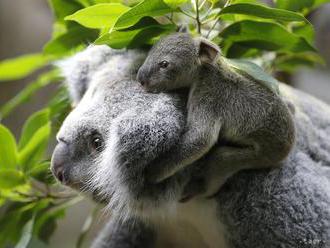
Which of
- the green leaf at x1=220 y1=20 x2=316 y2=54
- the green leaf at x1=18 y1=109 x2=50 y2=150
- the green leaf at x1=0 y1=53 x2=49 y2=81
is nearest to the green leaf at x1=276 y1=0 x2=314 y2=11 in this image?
the green leaf at x1=220 y1=20 x2=316 y2=54

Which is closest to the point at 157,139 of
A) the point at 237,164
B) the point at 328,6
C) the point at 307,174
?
the point at 237,164

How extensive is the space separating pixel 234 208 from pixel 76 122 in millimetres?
411

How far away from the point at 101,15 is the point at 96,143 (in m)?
0.28

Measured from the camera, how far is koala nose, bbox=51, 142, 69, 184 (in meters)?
1.22

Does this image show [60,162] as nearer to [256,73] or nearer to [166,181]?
[166,181]

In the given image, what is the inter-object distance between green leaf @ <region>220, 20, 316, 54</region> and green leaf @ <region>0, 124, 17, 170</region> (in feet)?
2.05

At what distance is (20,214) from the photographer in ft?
5.09

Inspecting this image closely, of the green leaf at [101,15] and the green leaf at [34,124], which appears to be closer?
the green leaf at [101,15]

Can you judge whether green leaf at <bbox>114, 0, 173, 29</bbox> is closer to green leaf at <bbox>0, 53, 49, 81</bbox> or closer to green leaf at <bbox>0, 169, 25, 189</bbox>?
green leaf at <bbox>0, 169, 25, 189</bbox>

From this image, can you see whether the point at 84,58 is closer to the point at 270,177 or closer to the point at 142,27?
the point at 142,27

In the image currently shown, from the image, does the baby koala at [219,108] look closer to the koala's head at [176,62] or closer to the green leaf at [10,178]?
the koala's head at [176,62]

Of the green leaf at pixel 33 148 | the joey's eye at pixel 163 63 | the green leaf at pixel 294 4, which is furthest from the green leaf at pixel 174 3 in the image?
the green leaf at pixel 33 148

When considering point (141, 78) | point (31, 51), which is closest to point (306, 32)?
point (141, 78)

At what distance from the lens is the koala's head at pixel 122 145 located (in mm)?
1102
